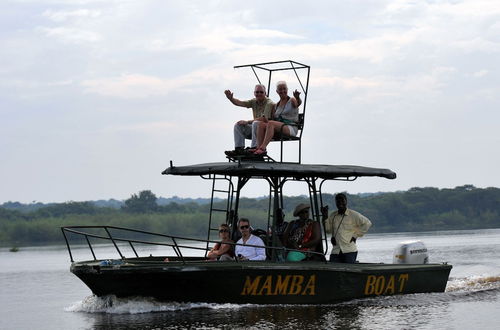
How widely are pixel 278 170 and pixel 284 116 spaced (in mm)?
1403

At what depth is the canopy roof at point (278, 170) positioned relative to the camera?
1546cm

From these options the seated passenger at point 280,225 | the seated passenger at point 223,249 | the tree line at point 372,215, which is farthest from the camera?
the tree line at point 372,215

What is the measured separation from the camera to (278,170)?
15.5 meters

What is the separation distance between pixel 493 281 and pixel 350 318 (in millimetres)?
8147

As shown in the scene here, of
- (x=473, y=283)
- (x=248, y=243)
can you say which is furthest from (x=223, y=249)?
(x=473, y=283)

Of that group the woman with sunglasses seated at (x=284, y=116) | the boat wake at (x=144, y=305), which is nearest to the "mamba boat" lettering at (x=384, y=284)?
the boat wake at (x=144, y=305)

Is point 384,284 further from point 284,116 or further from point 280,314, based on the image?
point 284,116

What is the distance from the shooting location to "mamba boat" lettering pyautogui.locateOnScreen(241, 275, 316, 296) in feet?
50.8

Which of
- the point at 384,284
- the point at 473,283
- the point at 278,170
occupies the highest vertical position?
the point at 278,170

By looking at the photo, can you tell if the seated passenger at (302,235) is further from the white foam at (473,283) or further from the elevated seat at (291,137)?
the white foam at (473,283)

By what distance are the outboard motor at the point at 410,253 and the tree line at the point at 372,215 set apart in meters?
57.9

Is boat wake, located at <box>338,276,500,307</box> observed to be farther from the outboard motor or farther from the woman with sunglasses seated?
the woman with sunglasses seated

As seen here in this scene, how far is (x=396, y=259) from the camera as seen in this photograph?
1845 centimetres

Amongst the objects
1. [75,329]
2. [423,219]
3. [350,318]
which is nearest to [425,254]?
[350,318]
